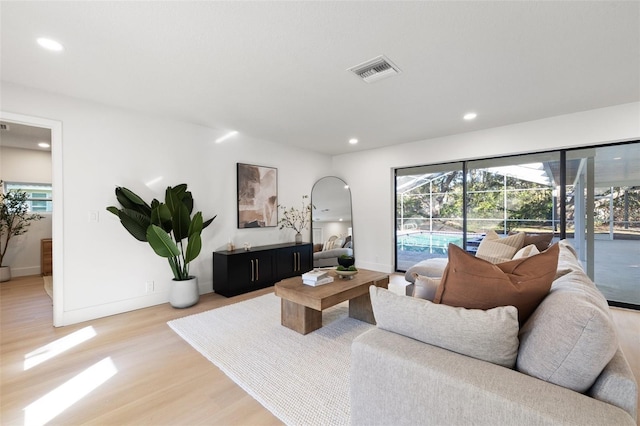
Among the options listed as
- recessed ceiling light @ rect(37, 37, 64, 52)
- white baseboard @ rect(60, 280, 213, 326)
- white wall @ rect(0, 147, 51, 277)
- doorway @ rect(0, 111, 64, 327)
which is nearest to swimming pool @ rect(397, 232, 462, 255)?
white baseboard @ rect(60, 280, 213, 326)

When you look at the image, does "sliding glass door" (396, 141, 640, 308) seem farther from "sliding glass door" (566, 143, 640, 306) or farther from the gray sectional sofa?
the gray sectional sofa

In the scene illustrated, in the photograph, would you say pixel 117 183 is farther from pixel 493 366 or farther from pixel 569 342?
pixel 569 342

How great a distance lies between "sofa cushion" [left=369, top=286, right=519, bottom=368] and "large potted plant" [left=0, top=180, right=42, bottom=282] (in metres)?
6.63

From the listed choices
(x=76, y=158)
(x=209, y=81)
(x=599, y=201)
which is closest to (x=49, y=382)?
(x=76, y=158)

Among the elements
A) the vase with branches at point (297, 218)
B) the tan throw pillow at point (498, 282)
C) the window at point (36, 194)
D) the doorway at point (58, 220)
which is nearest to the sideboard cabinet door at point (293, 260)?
the vase with branches at point (297, 218)

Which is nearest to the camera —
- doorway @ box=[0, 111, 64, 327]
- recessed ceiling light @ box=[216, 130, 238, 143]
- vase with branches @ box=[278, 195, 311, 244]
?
doorway @ box=[0, 111, 64, 327]

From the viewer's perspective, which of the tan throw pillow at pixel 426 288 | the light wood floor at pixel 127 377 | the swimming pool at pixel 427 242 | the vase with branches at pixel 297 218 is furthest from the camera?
the vase with branches at pixel 297 218

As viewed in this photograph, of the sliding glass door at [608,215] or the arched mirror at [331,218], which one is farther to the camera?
the arched mirror at [331,218]

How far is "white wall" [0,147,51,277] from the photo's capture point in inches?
196

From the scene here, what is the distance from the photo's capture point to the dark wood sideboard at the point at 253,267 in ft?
12.5

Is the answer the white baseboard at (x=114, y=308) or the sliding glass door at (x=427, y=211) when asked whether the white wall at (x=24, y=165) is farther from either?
the sliding glass door at (x=427, y=211)

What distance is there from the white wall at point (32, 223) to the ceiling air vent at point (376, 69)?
6298 mm

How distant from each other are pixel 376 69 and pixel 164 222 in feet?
9.23

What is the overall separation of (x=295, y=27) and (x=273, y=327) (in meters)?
2.61
